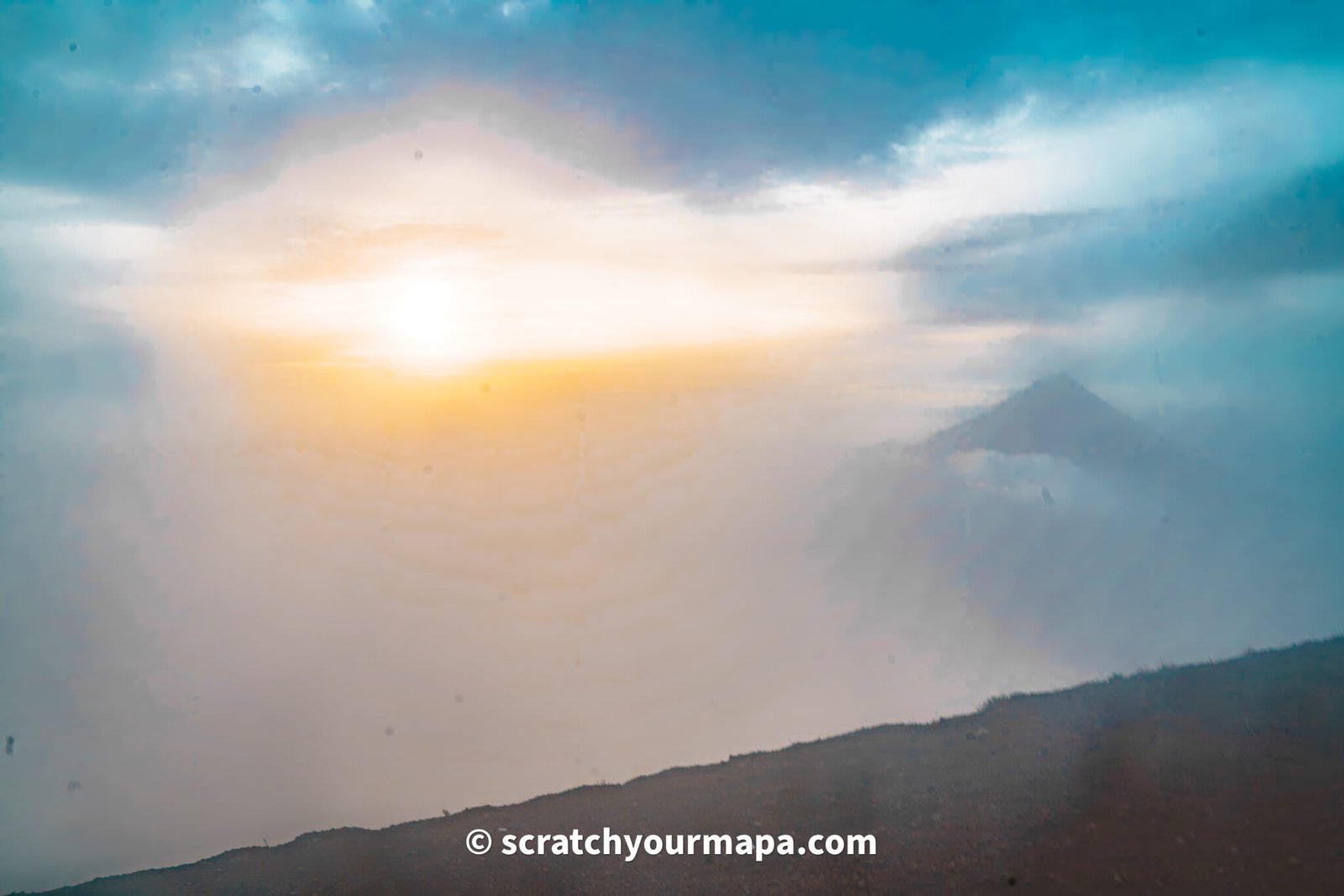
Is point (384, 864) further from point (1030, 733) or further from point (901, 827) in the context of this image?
point (1030, 733)

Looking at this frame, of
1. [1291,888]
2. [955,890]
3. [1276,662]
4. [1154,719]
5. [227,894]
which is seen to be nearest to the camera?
[1291,888]

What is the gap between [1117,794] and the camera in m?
9.91

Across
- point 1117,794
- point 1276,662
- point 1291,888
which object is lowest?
point 1291,888

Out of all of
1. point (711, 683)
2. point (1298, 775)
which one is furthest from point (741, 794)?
point (711, 683)

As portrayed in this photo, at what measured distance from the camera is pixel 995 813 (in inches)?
395

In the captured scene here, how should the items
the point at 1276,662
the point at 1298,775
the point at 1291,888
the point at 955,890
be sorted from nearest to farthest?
1. the point at 1291,888
2. the point at 955,890
3. the point at 1298,775
4. the point at 1276,662

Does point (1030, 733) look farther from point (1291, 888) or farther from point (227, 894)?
point (227, 894)

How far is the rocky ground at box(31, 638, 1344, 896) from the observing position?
8516 mm

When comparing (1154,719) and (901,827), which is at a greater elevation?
(1154,719)

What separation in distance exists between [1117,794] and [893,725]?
5.12m

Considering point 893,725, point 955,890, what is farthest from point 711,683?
point 955,890

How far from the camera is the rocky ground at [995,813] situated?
852cm

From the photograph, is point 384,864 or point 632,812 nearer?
point 384,864

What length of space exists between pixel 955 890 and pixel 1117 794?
2.75 metres
